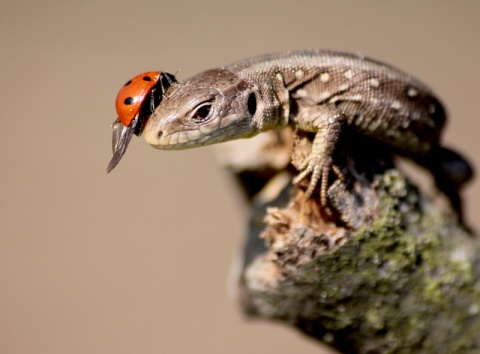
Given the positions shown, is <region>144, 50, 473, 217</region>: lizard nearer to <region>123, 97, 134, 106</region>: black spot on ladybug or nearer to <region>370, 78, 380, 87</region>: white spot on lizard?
<region>370, 78, 380, 87</region>: white spot on lizard

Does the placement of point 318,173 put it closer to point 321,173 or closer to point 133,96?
point 321,173

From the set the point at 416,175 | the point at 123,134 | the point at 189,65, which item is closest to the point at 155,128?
the point at 123,134

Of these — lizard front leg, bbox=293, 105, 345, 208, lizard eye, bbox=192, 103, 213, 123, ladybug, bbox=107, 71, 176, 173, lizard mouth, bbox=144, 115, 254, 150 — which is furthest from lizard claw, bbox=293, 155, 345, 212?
ladybug, bbox=107, 71, 176, 173

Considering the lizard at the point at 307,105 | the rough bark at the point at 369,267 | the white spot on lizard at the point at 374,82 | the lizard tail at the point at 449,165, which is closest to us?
the rough bark at the point at 369,267

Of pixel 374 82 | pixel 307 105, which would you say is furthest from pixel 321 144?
pixel 374 82

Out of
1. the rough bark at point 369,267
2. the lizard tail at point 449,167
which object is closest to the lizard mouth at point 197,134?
the rough bark at point 369,267

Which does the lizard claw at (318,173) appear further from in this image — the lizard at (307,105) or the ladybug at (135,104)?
the ladybug at (135,104)
